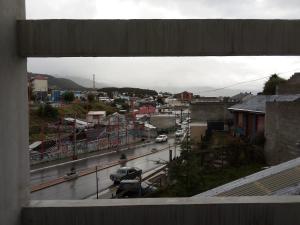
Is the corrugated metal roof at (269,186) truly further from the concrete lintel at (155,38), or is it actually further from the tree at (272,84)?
the tree at (272,84)

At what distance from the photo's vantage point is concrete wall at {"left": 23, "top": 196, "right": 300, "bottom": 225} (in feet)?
13.4

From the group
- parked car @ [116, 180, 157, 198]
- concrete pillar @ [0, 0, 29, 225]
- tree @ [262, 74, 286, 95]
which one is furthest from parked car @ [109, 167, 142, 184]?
tree @ [262, 74, 286, 95]

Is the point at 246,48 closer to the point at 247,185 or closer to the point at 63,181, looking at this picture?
the point at 247,185

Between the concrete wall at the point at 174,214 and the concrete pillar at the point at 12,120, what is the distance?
0.34m

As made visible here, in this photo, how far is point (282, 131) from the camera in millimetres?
19547

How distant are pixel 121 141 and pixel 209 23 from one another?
50.6m

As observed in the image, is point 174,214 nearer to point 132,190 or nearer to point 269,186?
point 269,186

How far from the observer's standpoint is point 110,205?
412cm

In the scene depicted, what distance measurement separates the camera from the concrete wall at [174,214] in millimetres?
4094

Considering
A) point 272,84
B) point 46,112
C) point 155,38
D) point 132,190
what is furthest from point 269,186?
point 46,112

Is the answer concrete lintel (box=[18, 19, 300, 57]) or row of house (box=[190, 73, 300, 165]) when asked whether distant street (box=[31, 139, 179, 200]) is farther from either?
concrete lintel (box=[18, 19, 300, 57])

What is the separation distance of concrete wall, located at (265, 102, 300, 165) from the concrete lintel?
13944 mm

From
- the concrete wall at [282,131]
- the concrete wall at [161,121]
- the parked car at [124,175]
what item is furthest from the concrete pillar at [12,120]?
the concrete wall at [161,121]

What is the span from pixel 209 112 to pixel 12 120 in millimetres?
36669
